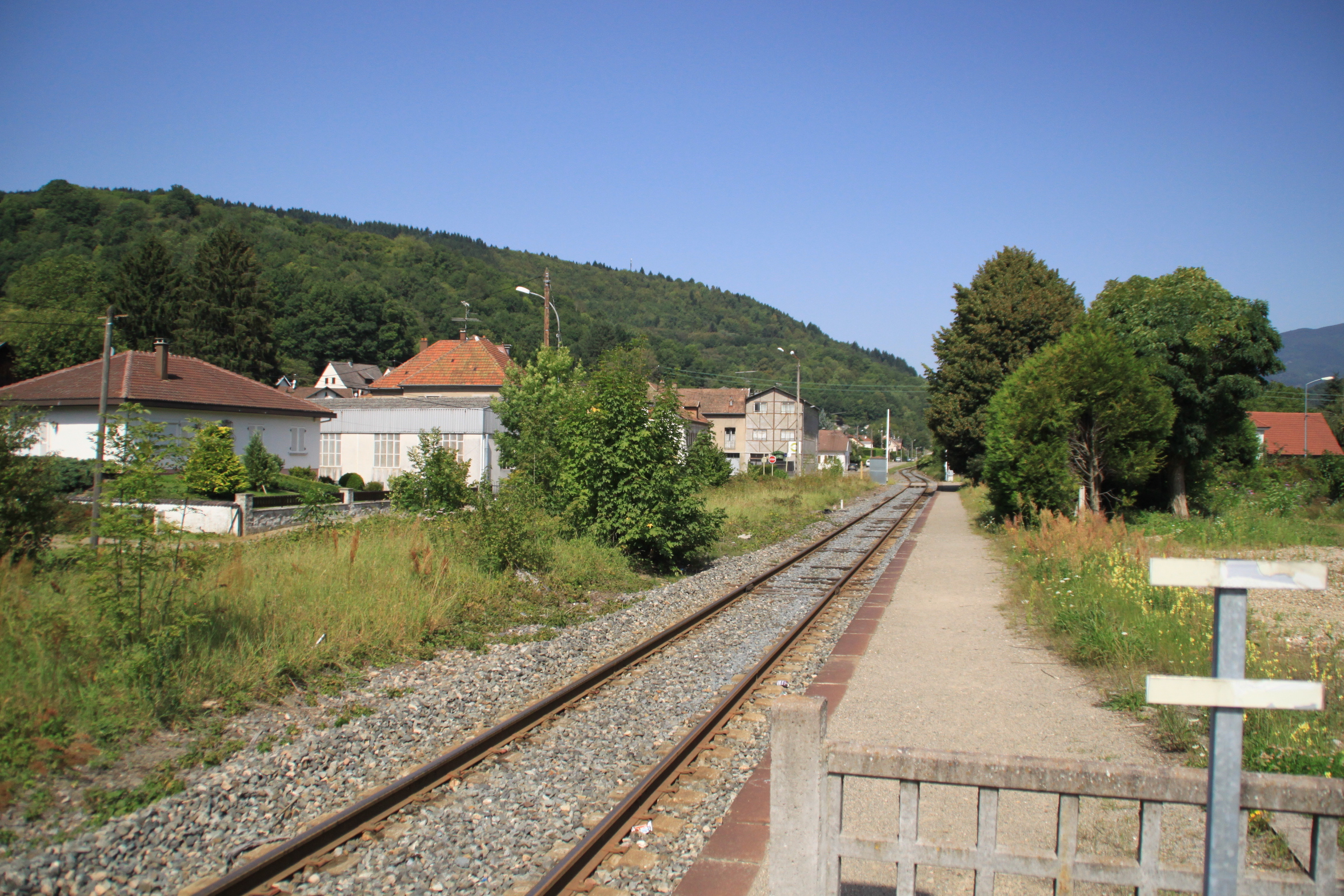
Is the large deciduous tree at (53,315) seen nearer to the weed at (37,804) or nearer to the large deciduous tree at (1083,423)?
the weed at (37,804)

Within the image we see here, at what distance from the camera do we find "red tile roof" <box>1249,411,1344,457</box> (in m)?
49.4

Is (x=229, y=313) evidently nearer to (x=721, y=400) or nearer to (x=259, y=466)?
(x=721, y=400)

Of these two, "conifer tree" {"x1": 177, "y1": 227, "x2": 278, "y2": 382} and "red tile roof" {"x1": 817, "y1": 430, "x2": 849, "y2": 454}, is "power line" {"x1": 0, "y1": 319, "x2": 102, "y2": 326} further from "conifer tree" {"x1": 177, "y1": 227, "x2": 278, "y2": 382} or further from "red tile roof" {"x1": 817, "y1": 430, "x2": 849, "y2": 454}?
"red tile roof" {"x1": 817, "y1": 430, "x2": 849, "y2": 454}

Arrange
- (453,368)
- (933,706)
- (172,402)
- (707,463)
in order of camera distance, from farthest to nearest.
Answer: (453,368)
(172,402)
(707,463)
(933,706)

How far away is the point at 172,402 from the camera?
26984mm

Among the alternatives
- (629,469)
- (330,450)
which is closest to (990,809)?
(629,469)

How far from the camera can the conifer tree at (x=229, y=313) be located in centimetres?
6275

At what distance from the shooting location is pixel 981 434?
30.9m

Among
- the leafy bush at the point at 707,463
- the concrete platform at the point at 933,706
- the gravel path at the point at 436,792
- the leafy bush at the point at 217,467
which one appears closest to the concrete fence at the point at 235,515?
the leafy bush at the point at 217,467

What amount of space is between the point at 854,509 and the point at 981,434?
6094 millimetres

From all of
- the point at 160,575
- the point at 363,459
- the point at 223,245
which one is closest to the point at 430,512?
the point at 160,575

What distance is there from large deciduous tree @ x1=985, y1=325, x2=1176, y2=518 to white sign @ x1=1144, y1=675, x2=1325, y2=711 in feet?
55.4

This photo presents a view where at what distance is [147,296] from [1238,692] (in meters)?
75.7

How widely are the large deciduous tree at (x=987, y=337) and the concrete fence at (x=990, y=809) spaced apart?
27317mm
